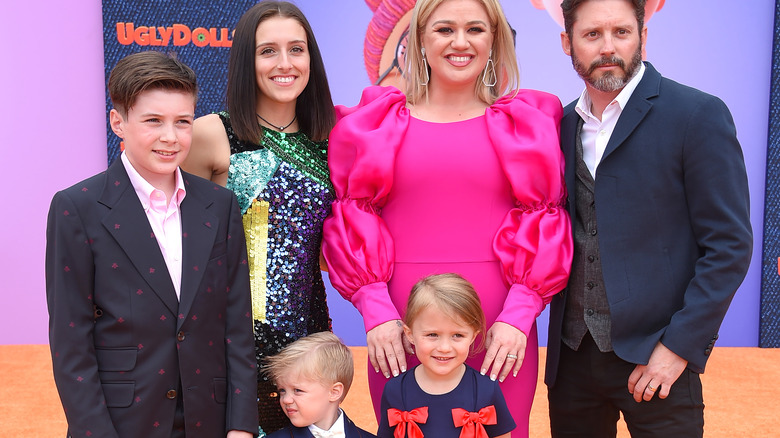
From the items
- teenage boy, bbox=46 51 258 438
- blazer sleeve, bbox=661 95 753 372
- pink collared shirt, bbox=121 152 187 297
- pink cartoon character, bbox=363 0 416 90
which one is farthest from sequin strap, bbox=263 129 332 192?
pink cartoon character, bbox=363 0 416 90

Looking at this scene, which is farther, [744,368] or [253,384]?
[744,368]

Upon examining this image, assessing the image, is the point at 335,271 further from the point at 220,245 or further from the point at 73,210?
the point at 73,210

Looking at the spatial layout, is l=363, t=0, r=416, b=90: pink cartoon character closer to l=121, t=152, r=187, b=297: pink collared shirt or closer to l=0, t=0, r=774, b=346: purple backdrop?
l=0, t=0, r=774, b=346: purple backdrop

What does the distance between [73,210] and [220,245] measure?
339 mm

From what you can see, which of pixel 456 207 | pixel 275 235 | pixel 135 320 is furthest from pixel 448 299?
pixel 135 320

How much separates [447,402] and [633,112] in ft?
3.07

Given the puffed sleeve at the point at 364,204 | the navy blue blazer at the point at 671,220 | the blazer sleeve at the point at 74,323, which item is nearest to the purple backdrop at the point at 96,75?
the puffed sleeve at the point at 364,204

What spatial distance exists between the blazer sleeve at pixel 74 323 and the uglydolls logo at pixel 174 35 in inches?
120

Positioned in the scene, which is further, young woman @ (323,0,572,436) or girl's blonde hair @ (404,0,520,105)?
girl's blonde hair @ (404,0,520,105)

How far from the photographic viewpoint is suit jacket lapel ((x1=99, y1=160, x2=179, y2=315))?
1.54 metres

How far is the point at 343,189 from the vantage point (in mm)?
2105

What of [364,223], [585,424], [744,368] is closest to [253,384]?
[364,223]

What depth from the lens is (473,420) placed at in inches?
69.9

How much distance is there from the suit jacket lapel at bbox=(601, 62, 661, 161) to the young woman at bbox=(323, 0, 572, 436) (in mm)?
180
